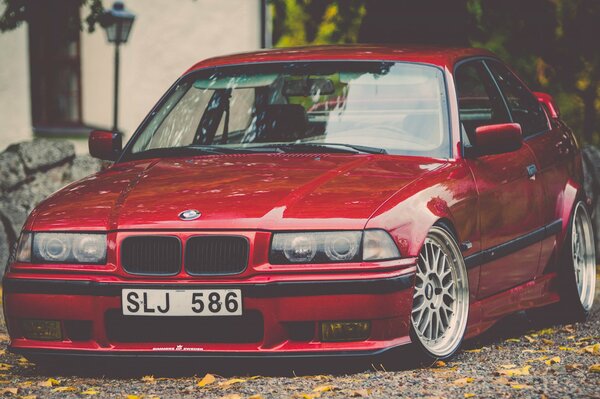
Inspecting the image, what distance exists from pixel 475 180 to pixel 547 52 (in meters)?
9.15

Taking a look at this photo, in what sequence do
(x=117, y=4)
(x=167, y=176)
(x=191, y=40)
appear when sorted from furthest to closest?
1. (x=191, y=40)
2. (x=117, y=4)
3. (x=167, y=176)

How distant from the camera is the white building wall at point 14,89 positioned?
73.5ft

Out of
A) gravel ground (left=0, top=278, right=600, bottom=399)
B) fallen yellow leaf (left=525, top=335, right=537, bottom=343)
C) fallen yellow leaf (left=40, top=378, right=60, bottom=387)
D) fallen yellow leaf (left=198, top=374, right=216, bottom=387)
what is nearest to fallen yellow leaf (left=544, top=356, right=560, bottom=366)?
gravel ground (left=0, top=278, right=600, bottom=399)

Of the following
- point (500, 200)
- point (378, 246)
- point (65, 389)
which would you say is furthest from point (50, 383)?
point (500, 200)

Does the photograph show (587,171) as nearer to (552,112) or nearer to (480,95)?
(552,112)

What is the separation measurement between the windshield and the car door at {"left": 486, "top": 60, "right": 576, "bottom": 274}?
1.03 meters

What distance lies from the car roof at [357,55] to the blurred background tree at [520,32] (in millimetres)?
4433

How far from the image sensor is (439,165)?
659 cm

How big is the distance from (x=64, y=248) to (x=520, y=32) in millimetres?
9740

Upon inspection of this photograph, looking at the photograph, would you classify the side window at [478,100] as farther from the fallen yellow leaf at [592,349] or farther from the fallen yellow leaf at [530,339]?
the fallen yellow leaf at [592,349]

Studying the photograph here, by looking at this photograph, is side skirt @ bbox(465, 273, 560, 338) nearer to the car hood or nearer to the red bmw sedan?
the red bmw sedan

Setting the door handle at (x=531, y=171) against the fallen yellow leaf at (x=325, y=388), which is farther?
the door handle at (x=531, y=171)

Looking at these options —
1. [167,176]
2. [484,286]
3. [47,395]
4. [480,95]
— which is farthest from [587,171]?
[47,395]


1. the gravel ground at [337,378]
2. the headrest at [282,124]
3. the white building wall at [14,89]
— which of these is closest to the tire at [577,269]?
the gravel ground at [337,378]
